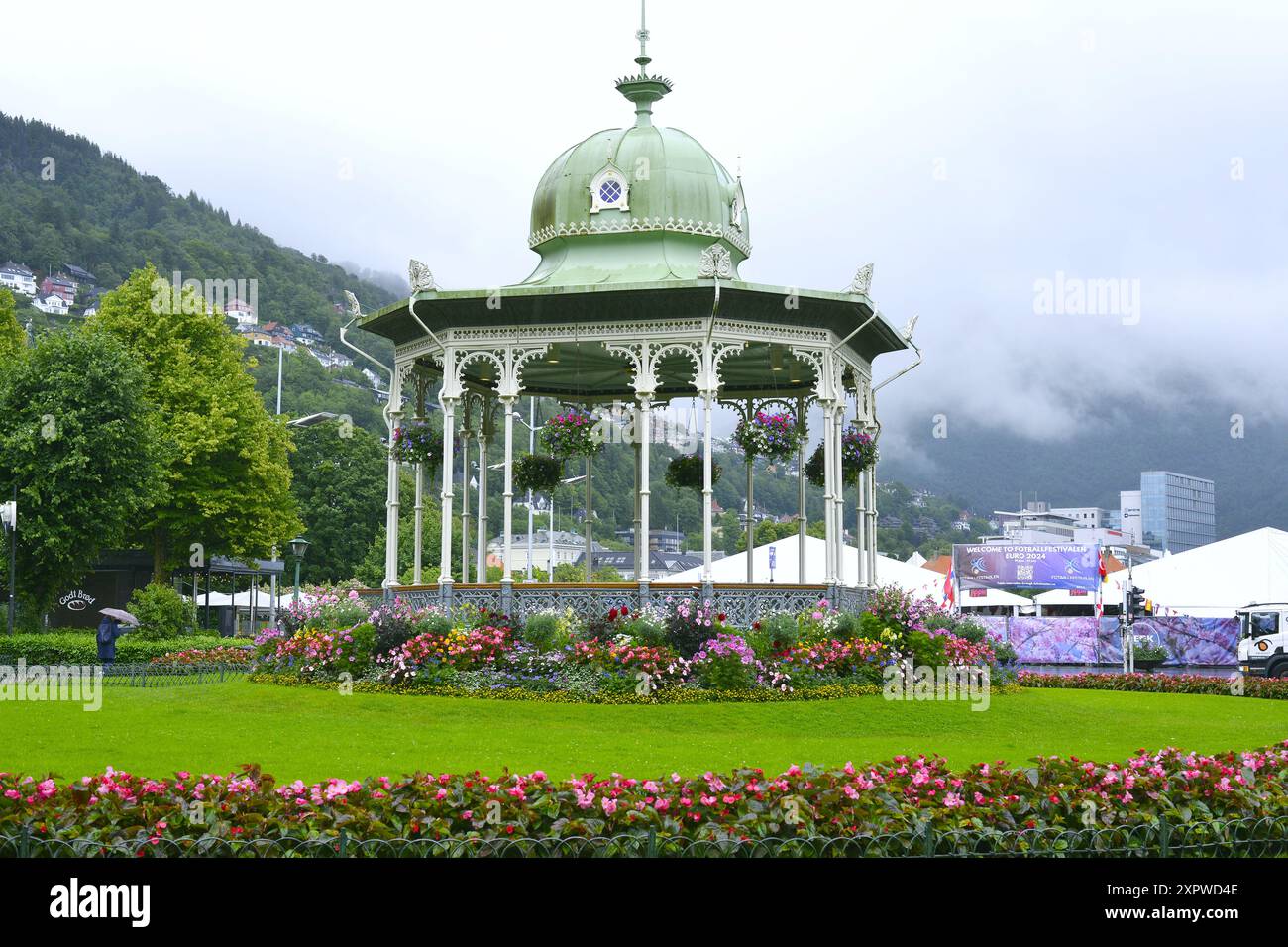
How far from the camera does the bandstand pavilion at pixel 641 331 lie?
81.7ft

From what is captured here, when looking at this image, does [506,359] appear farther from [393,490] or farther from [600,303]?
[393,490]

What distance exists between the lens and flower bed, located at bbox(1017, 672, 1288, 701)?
3106 cm

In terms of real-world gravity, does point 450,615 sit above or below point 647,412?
below

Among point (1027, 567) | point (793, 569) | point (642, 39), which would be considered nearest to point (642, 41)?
point (642, 39)

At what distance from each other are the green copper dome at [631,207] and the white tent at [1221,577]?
98.1ft

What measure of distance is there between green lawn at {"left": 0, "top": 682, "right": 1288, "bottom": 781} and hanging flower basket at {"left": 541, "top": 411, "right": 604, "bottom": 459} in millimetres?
7019

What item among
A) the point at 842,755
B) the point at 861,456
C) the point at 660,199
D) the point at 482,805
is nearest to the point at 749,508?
the point at 861,456

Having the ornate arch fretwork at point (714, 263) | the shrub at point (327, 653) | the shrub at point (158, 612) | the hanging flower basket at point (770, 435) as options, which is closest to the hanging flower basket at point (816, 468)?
the hanging flower basket at point (770, 435)

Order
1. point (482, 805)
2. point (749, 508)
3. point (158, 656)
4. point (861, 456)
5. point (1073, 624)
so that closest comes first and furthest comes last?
point (482, 805)
point (861, 456)
point (749, 508)
point (158, 656)
point (1073, 624)

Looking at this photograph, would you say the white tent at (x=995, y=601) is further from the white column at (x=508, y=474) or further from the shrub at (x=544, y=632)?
the shrub at (x=544, y=632)

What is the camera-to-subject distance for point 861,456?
2780 cm

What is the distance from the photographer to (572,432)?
27.0m
